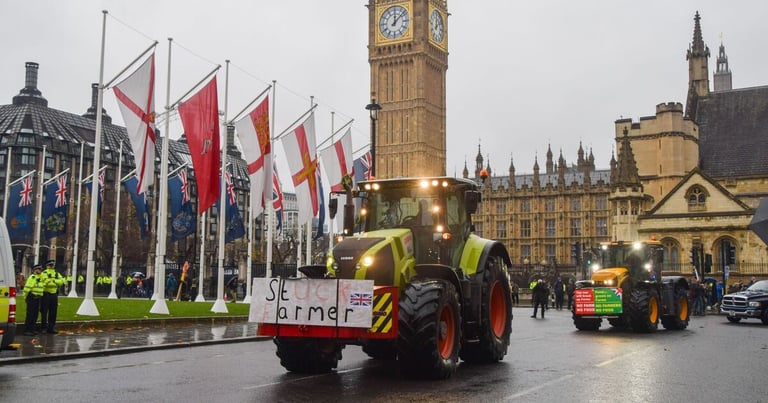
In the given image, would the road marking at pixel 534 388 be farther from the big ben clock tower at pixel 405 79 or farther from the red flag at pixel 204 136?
the big ben clock tower at pixel 405 79

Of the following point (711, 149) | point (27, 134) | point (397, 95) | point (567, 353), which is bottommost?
point (567, 353)

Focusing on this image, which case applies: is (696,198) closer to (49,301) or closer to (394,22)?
(49,301)

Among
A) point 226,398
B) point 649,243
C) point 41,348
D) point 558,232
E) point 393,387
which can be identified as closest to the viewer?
point 226,398

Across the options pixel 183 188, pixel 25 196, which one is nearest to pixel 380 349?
pixel 183 188

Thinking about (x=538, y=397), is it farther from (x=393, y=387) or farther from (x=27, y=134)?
(x=27, y=134)

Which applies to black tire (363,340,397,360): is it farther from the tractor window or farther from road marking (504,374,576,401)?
the tractor window

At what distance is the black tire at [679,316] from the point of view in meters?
22.2

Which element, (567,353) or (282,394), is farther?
(567,353)

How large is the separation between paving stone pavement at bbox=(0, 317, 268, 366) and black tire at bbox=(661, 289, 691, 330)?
39.0 ft

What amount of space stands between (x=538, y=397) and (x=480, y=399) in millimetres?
727

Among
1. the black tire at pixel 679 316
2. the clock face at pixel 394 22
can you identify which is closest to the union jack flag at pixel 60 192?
the black tire at pixel 679 316

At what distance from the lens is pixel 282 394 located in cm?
898

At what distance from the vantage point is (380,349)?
12.2 m

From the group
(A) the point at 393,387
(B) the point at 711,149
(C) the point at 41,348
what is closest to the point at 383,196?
(A) the point at 393,387
